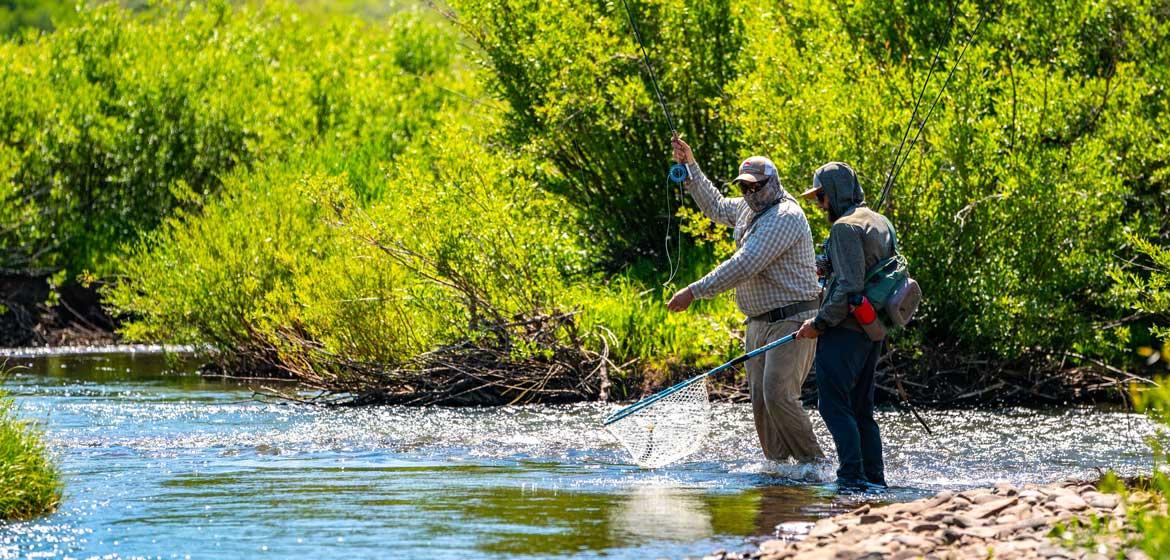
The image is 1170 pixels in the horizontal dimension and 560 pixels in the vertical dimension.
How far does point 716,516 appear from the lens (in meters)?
8.52

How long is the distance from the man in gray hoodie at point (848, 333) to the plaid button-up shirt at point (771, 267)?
26cm

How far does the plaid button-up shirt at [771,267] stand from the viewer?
9383 mm

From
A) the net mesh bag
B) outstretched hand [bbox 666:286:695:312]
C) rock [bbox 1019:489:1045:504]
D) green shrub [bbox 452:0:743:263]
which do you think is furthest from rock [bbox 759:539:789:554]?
green shrub [bbox 452:0:743:263]

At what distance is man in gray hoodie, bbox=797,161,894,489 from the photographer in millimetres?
8828

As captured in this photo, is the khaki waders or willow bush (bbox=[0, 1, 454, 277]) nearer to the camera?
the khaki waders

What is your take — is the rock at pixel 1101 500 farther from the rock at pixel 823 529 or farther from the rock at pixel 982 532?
the rock at pixel 823 529

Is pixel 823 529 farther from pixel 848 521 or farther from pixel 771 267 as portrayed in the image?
pixel 771 267

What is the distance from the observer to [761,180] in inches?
374

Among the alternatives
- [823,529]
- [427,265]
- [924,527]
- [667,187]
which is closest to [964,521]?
[924,527]

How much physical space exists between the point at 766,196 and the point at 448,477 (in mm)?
2510

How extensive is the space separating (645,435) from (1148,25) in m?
A: 7.72

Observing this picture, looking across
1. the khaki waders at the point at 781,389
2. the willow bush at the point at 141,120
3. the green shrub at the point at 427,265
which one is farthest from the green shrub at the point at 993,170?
the willow bush at the point at 141,120

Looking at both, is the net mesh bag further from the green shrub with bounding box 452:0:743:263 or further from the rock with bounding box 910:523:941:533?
the green shrub with bounding box 452:0:743:263

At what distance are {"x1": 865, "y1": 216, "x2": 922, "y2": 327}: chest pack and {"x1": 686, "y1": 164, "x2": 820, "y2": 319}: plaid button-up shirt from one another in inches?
25.2
